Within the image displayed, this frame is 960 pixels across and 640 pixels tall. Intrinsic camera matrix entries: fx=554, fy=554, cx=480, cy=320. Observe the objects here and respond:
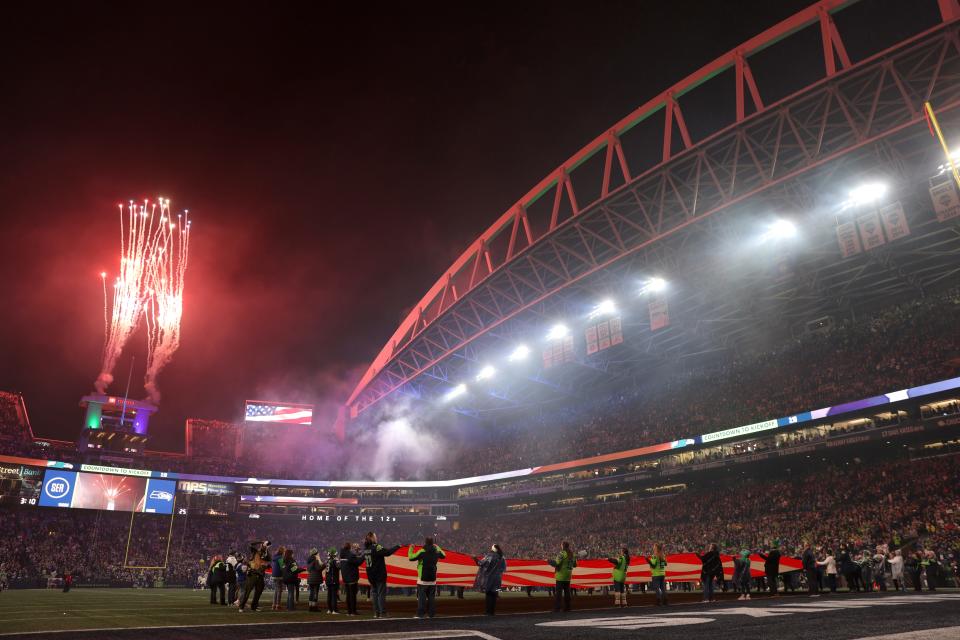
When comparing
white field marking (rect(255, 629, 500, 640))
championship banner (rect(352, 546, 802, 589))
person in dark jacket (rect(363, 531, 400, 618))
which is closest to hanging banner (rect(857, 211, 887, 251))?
championship banner (rect(352, 546, 802, 589))

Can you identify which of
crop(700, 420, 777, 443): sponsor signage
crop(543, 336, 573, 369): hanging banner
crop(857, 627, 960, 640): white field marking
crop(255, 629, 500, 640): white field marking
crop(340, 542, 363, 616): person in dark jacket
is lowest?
crop(255, 629, 500, 640): white field marking

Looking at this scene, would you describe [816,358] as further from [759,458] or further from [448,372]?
[448,372]

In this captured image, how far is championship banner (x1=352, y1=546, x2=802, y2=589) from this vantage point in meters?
17.9

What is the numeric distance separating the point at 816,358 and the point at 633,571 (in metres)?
25.7

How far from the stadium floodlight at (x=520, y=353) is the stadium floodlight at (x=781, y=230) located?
65.5 ft

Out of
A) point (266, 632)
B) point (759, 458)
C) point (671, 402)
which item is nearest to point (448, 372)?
point (671, 402)

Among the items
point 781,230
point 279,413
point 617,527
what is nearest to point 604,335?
point 781,230

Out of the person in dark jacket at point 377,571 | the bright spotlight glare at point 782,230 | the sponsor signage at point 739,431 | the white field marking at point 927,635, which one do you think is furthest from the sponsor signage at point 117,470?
the white field marking at point 927,635

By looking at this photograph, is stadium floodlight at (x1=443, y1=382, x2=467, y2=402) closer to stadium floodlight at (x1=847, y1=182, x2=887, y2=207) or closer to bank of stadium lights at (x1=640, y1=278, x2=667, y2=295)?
bank of stadium lights at (x1=640, y1=278, x2=667, y2=295)

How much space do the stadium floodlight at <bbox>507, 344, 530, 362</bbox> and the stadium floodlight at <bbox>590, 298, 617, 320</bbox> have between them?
24.4 ft

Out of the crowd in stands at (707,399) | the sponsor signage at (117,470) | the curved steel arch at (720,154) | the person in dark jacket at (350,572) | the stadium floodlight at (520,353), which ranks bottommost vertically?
the person in dark jacket at (350,572)

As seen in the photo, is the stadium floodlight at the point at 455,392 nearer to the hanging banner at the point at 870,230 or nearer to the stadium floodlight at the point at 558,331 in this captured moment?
the stadium floodlight at the point at 558,331

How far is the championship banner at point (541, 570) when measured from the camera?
58.7ft

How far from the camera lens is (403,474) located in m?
65.8
